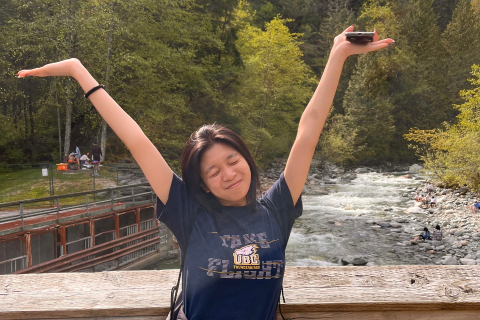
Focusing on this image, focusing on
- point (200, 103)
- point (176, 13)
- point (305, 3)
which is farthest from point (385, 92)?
point (176, 13)

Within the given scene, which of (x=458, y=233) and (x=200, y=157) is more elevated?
(x=200, y=157)

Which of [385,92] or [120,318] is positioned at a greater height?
[385,92]

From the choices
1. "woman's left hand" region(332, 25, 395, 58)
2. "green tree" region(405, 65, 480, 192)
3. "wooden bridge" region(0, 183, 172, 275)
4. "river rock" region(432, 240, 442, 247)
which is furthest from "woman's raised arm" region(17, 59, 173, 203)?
"green tree" region(405, 65, 480, 192)

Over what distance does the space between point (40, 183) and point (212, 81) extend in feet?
37.2

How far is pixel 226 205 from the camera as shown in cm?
127

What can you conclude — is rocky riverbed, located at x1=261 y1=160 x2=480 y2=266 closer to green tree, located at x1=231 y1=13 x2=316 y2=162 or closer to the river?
the river

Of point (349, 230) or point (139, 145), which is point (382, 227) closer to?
point (349, 230)

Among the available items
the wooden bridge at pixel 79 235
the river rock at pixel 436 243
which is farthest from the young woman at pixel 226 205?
the river rock at pixel 436 243

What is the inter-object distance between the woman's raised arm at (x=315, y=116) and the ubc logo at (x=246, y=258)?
263 millimetres

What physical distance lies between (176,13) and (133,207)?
10.9 metres

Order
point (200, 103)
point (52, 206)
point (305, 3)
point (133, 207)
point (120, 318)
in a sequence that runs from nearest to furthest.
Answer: point (120, 318), point (52, 206), point (133, 207), point (200, 103), point (305, 3)

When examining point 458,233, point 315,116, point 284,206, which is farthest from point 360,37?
point 458,233

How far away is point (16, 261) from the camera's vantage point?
961 cm

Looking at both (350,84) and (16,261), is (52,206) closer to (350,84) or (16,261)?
(16,261)
